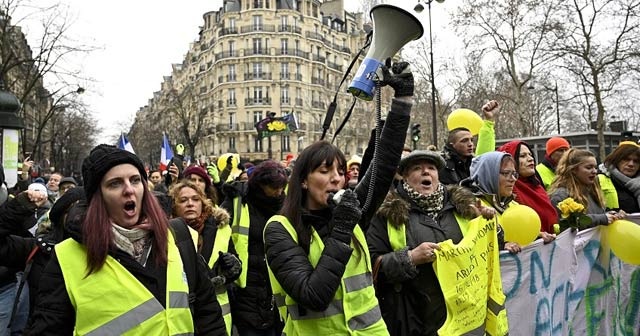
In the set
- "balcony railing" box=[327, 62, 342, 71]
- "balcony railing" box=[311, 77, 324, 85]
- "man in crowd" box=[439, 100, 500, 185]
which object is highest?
"balcony railing" box=[327, 62, 342, 71]

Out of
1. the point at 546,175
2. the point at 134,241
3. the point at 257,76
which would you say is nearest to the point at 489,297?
the point at 134,241

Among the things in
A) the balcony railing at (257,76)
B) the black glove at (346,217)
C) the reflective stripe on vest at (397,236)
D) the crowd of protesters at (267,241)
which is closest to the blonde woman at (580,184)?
the crowd of protesters at (267,241)

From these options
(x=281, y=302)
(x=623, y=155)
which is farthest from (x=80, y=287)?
(x=623, y=155)

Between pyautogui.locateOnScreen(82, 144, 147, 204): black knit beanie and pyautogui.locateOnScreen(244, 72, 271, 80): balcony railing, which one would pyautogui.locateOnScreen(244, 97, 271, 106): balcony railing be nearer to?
pyautogui.locateOnScreen(244, 72, 271, 80): balcony railing

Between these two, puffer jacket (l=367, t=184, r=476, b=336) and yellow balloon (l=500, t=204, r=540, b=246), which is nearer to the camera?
puffer jacket (l=367, t=184, r=476, b=336)

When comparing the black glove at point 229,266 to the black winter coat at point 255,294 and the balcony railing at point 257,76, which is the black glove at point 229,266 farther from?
the balcony railing at point 257,76

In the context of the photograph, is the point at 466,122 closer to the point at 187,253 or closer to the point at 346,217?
the point at 346,217

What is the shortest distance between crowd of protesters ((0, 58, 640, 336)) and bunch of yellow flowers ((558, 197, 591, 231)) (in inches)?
4.0

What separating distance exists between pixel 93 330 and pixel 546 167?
5.72 metres

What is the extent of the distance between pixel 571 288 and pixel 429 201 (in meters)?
2.02

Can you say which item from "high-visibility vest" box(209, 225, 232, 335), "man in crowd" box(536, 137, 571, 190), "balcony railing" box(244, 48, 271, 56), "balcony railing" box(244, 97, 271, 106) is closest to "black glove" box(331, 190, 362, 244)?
"high-visibility vest" box(209, 225, 232, 335)

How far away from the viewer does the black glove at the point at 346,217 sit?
2477 mm

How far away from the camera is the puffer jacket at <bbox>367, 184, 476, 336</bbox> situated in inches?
123

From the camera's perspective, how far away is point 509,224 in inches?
152
